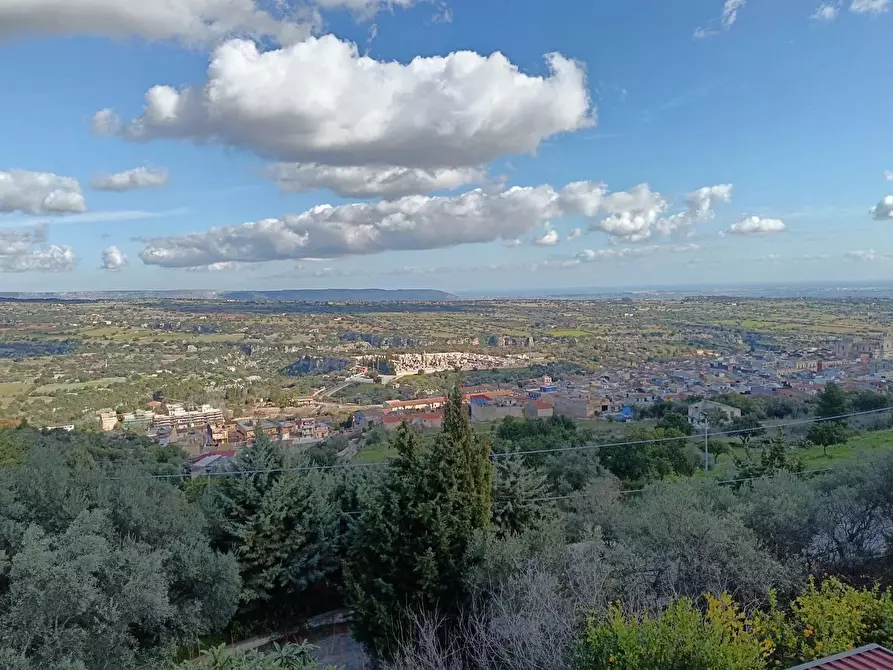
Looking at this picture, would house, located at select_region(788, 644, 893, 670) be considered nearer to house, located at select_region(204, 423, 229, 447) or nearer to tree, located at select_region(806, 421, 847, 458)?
tree, located at select_region(806, 421, 847, 458)

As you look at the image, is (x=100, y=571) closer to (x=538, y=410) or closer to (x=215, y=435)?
(x=215, y=435)

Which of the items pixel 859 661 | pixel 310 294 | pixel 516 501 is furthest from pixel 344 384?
pixel 310 294

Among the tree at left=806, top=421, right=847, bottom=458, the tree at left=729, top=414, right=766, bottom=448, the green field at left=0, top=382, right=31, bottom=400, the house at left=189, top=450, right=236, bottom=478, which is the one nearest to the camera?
the house at left=189, top=450, right=236, bottom=478

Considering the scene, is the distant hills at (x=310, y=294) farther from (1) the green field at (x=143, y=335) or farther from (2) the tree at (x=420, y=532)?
(2) the tree at (x=420, y=532)

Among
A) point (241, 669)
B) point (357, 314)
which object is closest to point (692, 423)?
point (241, 669)

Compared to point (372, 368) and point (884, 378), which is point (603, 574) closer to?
point (884, 378)

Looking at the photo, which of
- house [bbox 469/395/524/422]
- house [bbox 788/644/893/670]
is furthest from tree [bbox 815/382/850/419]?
house [bbox 788/644/893/670]
